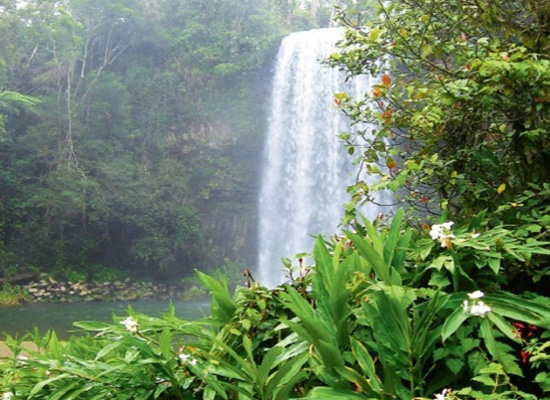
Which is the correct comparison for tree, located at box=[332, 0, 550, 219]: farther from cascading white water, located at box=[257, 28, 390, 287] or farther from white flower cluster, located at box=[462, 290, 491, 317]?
cascading white water, located at box=[257, 28, 390, 287]

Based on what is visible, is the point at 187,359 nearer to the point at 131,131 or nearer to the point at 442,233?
the point at 442,233

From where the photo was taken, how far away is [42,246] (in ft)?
72.0

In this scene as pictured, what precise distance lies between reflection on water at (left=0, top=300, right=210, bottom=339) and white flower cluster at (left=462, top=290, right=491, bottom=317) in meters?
11.4

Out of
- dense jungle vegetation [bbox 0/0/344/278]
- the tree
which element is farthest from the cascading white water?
the tree

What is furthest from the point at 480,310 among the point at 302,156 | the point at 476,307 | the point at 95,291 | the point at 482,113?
the point at 95,291

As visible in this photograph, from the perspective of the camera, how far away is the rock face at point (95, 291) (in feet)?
64.9

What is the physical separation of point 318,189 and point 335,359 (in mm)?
19861

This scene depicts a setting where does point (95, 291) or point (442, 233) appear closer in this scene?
point (442, 233)

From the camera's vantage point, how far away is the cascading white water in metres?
21.2

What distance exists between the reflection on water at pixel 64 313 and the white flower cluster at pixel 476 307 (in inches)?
451

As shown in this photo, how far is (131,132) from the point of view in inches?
950

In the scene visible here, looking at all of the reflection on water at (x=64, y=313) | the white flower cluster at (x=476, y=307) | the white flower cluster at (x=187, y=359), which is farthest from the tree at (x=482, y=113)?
the reflection on water at (x=64, y=313)

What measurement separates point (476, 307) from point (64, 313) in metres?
16.0

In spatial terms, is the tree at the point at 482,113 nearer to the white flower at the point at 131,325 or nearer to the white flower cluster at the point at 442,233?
the white flower cluster at the point at 442,233
